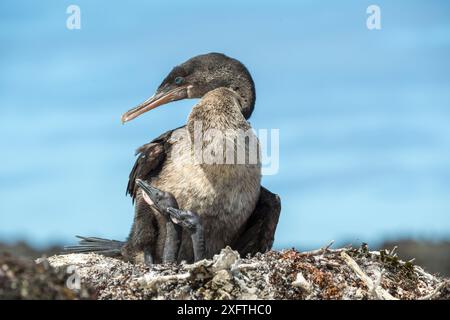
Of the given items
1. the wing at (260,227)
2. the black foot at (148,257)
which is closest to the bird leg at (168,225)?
the black foot at (148,257)

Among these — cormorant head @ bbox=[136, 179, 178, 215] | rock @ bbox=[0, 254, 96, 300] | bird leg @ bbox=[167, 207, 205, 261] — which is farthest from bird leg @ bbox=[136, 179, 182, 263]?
rock @ bbox=[0, 254, 96, 300]

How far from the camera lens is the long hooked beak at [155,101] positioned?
11.0m

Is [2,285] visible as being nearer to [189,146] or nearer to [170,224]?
[170,224]

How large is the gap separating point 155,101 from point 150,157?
3.90 feet

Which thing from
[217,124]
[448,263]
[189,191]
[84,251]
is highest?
[217,124]

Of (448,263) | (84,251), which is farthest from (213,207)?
(448,263)

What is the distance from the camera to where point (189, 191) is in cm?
969

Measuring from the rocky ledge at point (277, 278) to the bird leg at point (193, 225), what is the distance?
0.86 metres

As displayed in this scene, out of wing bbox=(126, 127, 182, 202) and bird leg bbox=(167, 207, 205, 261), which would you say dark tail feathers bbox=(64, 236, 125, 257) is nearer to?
wing bbox=(126, 127, 182, 202)

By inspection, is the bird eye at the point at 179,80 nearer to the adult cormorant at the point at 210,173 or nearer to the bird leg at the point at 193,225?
the adult cormorant at the point at 210,173

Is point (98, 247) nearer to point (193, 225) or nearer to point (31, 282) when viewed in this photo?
point (193, 225)

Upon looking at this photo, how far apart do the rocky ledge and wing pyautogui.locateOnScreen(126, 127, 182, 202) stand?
181cm
